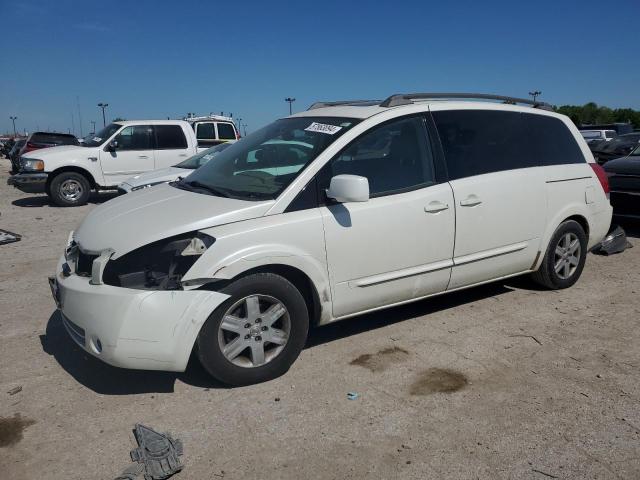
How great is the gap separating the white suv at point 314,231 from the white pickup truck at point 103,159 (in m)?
8.20

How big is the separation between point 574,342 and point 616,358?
0.34 m

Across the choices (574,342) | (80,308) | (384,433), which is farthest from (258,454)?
(574,342)

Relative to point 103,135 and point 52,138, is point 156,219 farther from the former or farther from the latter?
point 52,138

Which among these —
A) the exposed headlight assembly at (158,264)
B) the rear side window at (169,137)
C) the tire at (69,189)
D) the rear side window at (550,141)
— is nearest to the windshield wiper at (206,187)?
the exposed headlight assembly at (158,264)

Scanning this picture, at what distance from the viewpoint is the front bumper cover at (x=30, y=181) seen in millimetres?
11789

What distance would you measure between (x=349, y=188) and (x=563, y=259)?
2.81 m

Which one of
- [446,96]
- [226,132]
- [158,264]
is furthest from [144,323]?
[226,132]

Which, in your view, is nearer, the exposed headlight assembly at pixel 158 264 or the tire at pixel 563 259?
the exposed headlight assembly at pixel 158 264

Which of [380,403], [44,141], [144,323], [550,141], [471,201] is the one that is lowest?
[380,403]

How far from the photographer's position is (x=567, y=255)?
211 inches

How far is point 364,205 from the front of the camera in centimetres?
388

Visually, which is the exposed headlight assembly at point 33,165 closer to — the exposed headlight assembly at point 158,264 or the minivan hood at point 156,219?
the minivan hood at point 156,219

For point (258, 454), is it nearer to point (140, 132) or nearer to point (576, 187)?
point (576, 187)

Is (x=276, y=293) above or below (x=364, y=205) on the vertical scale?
below
